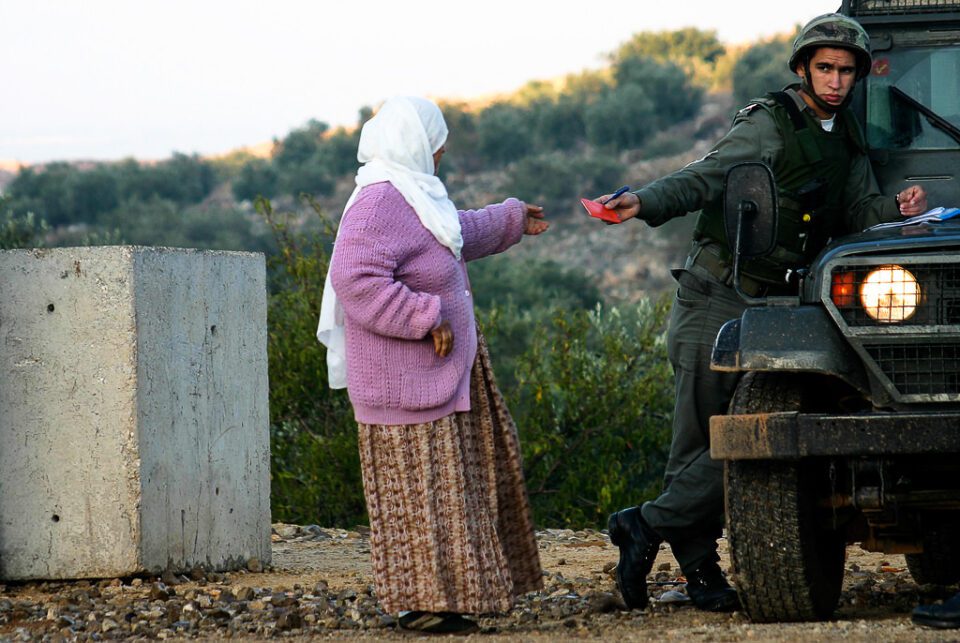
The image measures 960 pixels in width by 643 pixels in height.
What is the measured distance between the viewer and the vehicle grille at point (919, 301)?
15.8ft

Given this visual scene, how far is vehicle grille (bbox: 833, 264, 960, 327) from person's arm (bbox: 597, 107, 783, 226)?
0.89 meters

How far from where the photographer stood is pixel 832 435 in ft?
15.4

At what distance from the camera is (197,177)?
46.0 m

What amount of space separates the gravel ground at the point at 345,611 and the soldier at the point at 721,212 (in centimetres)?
40

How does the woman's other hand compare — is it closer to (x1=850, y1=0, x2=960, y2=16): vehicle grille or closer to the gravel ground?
the gravel ground

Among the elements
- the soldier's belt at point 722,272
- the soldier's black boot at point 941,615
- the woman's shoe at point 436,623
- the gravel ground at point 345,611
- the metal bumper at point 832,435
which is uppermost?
the soldier's belt at point 722,272

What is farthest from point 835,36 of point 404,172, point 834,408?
point 404,172

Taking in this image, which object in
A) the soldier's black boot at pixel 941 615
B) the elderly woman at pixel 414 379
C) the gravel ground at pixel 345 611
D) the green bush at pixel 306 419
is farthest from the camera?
the green bush at pixel 306 419

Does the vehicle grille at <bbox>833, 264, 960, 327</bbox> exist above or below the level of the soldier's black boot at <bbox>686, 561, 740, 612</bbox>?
above

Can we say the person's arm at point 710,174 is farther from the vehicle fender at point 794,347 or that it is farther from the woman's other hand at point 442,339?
the vehicle fender at point 794,347

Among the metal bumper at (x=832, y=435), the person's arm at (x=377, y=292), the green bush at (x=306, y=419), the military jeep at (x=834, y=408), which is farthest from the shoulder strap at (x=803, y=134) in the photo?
the green bush at (x=306, y=419)

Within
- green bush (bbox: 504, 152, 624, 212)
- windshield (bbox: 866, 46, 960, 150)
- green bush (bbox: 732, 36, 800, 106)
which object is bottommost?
windshield (bbox: 866, 46, 960, 150)

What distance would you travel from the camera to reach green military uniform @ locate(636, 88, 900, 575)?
5.64 meters

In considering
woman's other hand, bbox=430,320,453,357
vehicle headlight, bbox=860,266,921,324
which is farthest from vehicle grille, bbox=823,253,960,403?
woman's other hand, bbox=430,320,453,357
